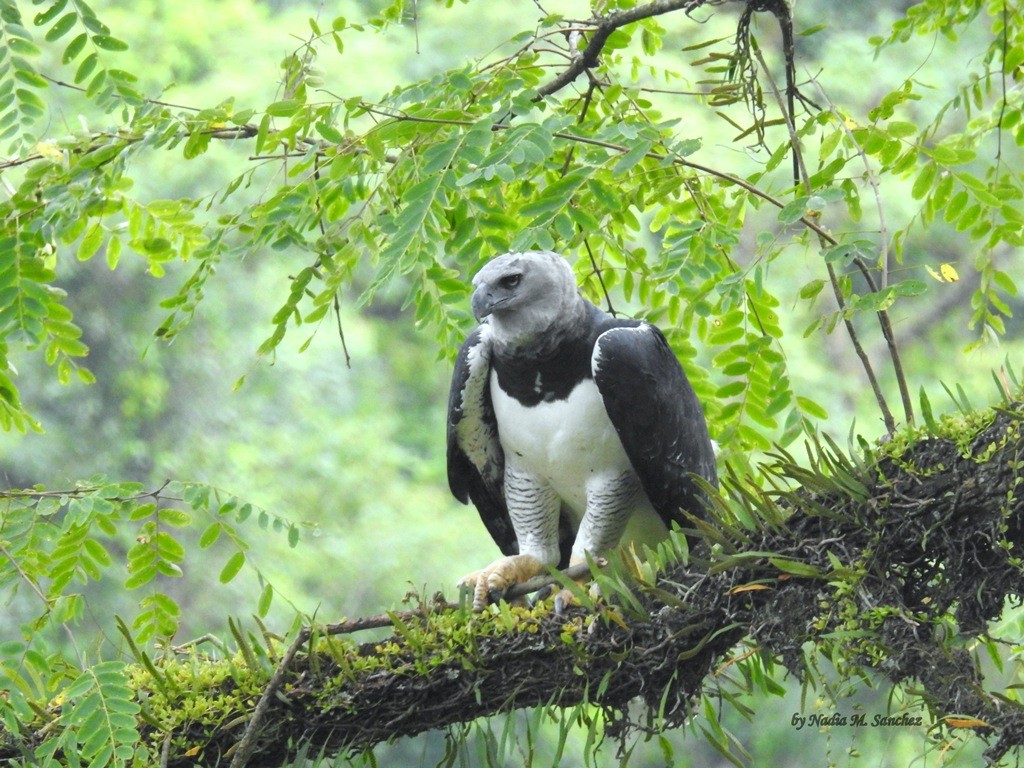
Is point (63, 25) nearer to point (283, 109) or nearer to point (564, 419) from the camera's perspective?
point (283, 109)

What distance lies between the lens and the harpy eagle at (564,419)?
3.07 metres

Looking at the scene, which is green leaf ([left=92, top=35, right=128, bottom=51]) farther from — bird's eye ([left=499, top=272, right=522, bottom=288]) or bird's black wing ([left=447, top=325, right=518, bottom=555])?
bird's black wing ([left=447, top=325, right=518, bottom=555])

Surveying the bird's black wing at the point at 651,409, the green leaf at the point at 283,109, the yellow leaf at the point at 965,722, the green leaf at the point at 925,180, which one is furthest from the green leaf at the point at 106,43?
the yellow leaf at the point at 965,722

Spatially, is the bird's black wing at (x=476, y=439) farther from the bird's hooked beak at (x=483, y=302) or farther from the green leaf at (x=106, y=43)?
the green leaf at (x=106, y=43)

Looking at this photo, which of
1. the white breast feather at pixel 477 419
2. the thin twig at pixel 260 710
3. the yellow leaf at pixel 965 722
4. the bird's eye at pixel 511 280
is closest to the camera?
the yellow leaf at pixel 965 722

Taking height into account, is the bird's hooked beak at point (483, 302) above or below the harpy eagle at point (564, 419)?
above

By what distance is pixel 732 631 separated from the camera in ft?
7.19

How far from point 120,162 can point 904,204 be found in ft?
26.7

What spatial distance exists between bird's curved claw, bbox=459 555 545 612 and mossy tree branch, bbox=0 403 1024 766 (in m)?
0.42

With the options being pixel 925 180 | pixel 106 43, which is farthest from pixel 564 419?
pixel 106 43

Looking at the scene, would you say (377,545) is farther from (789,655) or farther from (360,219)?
(789,655)

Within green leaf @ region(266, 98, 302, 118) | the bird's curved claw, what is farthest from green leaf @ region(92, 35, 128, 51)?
the bird's curved claw

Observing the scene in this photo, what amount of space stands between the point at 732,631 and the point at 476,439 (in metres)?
1.38

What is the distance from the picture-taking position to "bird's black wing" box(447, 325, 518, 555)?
131 inches
